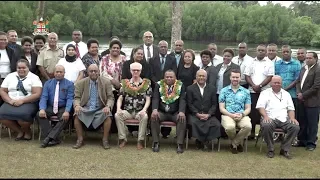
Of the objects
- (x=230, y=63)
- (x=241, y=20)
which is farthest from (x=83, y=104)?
(x=241, y=20)

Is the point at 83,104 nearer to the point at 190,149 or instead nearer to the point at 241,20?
the point at 190,149

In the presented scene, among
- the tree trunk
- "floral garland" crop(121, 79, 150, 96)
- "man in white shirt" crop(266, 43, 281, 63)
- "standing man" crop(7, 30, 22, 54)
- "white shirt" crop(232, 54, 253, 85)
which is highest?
the tree trunk

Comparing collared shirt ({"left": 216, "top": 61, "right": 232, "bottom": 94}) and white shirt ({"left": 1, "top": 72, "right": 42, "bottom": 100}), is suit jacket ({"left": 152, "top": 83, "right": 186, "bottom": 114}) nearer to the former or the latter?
collared shirt ({"left": 216, "top": 61, "right": 232, "bottom": 94})

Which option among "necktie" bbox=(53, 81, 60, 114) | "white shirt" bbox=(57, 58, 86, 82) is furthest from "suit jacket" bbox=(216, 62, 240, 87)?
"necktie" bbox=(53, 81, 60, 114)

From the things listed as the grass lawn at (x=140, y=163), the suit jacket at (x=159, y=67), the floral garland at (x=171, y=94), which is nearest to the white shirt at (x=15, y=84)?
the grass lawn at (x=140, y=163)

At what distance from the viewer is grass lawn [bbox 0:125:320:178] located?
4750mm

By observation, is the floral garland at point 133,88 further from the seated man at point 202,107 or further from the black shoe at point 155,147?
the black shoe at point 155,147

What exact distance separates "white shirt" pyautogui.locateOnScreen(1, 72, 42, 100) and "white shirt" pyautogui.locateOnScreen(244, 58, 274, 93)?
349 cm

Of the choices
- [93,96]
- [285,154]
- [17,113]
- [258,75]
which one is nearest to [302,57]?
[258,75]

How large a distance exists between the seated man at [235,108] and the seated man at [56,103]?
2.42m

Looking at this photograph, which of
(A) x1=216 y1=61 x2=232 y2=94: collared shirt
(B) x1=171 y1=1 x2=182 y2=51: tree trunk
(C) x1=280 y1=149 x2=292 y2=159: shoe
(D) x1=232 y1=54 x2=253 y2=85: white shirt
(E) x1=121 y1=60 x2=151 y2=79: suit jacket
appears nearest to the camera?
(C) x1=280 y1=149 x2=292 y2=159: shoe

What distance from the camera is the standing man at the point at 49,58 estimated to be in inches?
260

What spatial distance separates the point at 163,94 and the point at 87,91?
120 cm

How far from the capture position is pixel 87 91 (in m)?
6.05
